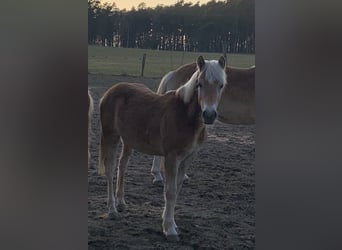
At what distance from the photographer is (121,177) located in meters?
2.33

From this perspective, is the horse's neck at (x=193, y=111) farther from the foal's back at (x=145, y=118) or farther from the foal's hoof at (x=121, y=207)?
the foal's hoof at (x=121, y=207)

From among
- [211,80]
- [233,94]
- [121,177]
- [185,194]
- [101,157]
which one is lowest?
[185,194]

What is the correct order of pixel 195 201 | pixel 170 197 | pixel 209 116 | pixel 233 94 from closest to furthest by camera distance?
pixel 209 116 → pixel 170 197 → pixel 195 201 → pixel 233 94

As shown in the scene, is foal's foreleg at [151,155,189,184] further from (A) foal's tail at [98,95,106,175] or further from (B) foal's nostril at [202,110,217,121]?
(B) foal's nostril at [202,110,217,121]

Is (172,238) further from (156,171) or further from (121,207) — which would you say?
(156,171)

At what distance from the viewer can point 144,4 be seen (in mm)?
1750

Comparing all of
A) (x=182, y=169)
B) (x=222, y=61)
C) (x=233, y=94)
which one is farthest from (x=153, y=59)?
(x=233, y=94)

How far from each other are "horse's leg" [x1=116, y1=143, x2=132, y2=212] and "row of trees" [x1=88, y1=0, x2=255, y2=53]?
0.68 metres

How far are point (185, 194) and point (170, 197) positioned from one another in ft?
1.04
